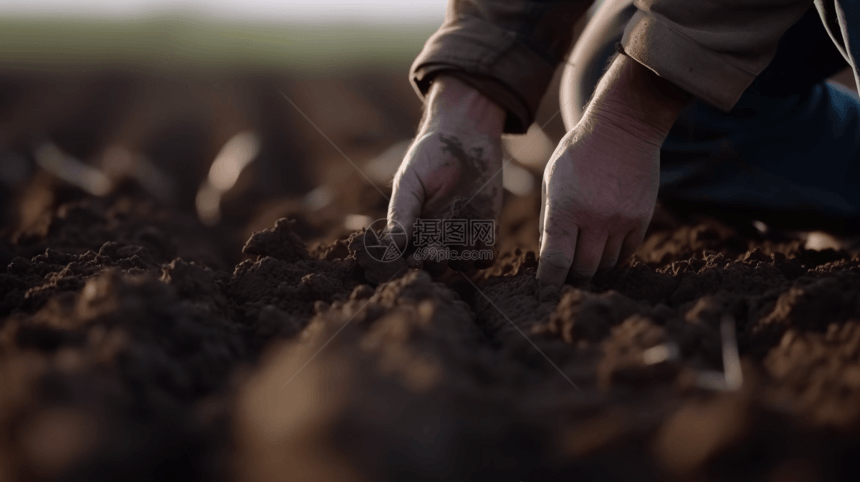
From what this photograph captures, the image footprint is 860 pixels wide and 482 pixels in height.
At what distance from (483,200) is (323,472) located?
1231mm

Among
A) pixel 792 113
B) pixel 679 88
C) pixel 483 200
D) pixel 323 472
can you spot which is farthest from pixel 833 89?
pixel 323 472

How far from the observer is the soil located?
1.97 ft

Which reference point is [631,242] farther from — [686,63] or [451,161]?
[451,161]

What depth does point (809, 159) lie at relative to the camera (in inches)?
82.6

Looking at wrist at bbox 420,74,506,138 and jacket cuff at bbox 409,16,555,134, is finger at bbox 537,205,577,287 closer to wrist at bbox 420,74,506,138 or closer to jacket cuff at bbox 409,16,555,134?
wrist at bbox 420,74,506,138

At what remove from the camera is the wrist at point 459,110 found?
1.78m

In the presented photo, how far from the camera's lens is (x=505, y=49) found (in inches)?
73.5

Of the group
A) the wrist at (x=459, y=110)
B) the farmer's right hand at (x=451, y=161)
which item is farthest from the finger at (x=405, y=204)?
the wrist at (x=459, y=110)

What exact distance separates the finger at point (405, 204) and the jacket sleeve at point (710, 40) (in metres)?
0.66

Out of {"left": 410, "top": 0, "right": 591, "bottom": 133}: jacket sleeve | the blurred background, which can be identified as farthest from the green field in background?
{"left": 410, "top": 0, "right": 591, "bottom": 133}: jacket sleeve

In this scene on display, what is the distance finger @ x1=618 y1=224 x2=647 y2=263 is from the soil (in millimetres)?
164

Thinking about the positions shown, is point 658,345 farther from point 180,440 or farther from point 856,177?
point 856,177

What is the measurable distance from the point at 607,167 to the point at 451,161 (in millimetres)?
490

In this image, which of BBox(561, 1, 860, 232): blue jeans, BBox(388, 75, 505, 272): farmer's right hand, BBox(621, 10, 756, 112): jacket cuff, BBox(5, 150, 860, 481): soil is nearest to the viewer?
BBox(5, 150, 860, 481): soil
